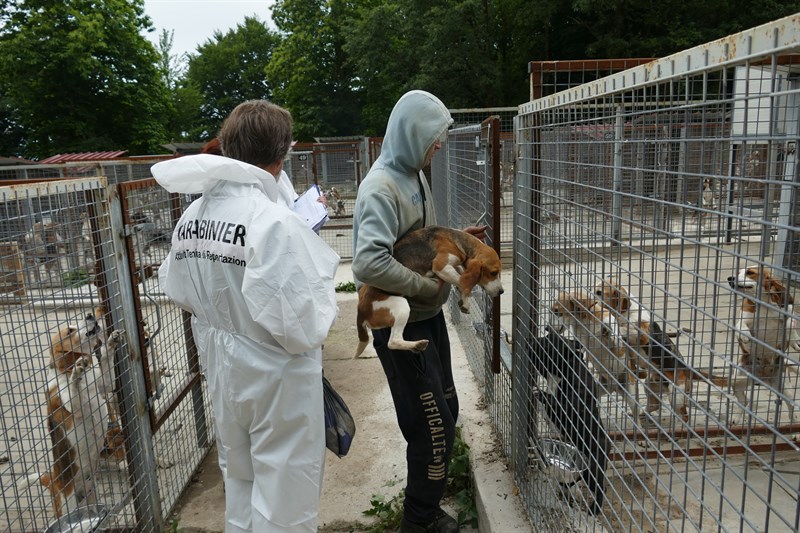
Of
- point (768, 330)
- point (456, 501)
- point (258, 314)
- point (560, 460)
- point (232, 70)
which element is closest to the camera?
point (768, 330)

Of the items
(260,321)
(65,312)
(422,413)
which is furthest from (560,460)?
(65,312)

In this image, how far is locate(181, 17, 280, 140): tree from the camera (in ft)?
176

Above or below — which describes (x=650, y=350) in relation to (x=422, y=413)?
above

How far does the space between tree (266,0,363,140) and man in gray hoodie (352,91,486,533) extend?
35591 mm

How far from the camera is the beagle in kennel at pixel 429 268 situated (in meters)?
2.80

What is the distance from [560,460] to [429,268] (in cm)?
111

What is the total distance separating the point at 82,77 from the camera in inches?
1131

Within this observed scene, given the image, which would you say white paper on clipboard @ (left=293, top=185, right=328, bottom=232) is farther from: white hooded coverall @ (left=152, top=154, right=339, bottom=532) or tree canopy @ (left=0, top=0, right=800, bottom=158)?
tree canopy @ (left=0, top=0, right=800, bottom=158)

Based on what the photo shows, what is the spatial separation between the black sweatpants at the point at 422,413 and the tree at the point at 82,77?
31.0 meters

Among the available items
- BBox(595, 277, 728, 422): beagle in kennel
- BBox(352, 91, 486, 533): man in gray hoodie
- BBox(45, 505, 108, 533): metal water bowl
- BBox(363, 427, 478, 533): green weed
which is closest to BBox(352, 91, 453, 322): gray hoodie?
BBox(352, 91, 486, 533): man in gray hoodie

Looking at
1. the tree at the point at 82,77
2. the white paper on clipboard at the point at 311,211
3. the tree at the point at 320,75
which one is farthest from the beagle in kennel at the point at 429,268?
the tree at the point at 320,75

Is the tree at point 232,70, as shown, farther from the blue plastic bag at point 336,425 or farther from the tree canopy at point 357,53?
the blue plastic bag at point 336,425

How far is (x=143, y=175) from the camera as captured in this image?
11.4 metres

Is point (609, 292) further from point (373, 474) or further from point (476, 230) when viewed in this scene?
point (373, 474)
